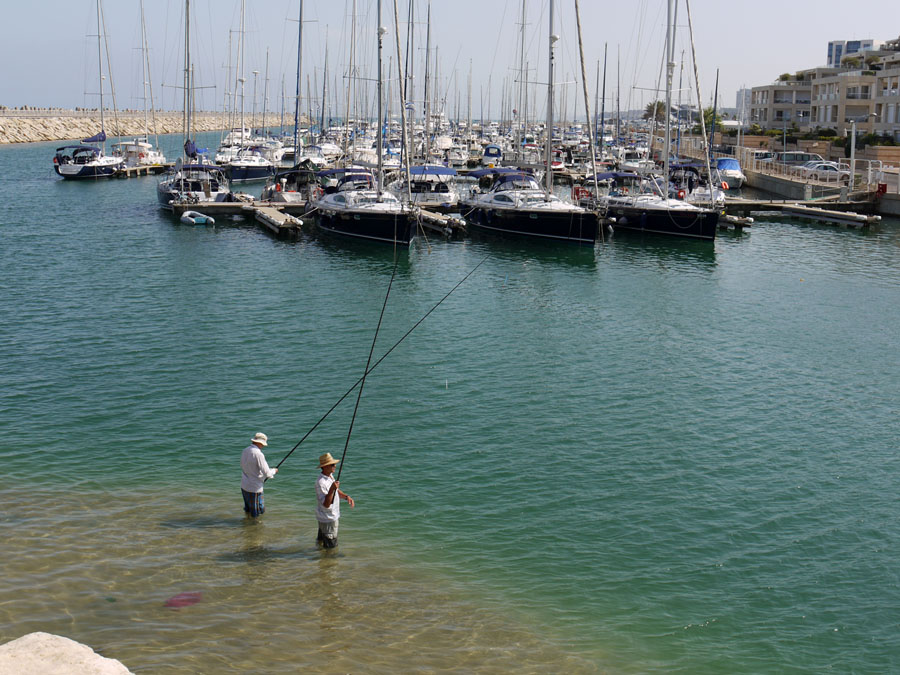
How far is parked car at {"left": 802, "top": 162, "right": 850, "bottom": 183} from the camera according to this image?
60.2 metres

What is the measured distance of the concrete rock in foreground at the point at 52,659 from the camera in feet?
26.0

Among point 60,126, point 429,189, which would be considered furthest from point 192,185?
point 60,126

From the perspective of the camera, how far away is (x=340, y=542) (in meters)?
13.7

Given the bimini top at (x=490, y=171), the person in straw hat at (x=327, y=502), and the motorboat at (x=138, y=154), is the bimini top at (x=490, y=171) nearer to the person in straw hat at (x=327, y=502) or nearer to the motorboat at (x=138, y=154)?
the motorboat at (x=138, y=154)

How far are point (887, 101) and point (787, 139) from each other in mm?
9842

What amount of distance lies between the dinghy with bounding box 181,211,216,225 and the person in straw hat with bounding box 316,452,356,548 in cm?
3779

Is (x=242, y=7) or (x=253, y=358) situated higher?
(x=242, y=7)

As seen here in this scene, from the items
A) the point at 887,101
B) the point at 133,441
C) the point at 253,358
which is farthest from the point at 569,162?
the point at 133,441

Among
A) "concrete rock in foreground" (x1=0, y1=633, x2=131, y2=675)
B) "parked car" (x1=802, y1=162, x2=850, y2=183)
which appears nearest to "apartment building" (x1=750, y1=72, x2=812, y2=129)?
"parked car" (x1=802, y1=162, x2=850, y2=183)

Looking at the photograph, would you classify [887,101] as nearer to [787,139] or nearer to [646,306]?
[787,139]

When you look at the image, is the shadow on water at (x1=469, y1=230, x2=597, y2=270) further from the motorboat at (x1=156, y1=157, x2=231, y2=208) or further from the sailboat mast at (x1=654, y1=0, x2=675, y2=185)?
the motorboat at (x1=156, y1=157, x2=231, y2=208)

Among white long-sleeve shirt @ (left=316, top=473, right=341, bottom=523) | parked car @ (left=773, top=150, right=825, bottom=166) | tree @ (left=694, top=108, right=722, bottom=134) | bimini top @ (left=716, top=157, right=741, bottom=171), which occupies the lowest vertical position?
white long-sleeve shirt @ (left=316, top=473, right=341, bottom=523)

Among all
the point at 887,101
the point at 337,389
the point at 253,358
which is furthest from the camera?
the point at 887,101

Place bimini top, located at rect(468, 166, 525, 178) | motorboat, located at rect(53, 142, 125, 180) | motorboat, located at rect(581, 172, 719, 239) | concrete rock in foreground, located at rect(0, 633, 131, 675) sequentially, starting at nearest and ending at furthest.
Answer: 1. concrete rock in foreground, located at rect(0, 633, 131, 675)
2. motorboat, located at rect(581, 172, 719, 239)
3. bimini top, located at rect(468, 166, 525, 178)
4. motorboat, located at rect(53, 142, 125, 180)
